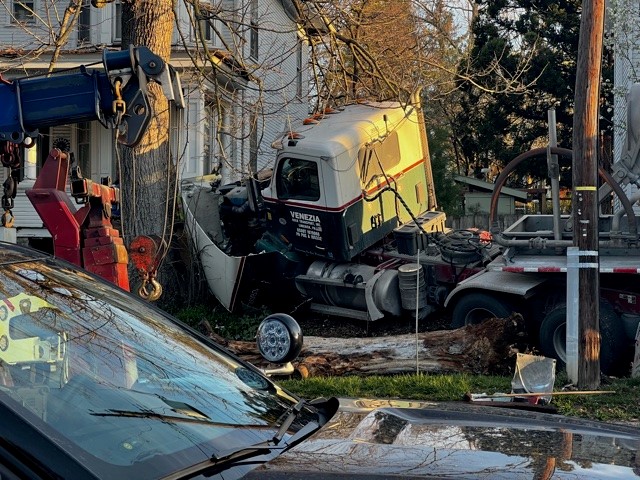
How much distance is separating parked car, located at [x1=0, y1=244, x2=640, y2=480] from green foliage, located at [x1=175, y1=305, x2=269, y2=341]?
10.2 m

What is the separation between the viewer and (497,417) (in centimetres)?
304

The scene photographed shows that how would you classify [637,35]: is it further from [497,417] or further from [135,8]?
[497,417]

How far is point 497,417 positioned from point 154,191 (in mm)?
9151

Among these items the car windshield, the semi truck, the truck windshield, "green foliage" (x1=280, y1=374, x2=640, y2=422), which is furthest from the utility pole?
the car windshield

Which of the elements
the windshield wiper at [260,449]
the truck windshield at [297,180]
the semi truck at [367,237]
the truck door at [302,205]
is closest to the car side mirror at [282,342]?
the windshield wiper at [260,449]

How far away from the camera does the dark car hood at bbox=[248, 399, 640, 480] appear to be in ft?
7.23

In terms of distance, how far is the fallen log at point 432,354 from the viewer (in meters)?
9.77

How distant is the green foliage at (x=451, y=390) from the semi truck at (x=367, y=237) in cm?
230

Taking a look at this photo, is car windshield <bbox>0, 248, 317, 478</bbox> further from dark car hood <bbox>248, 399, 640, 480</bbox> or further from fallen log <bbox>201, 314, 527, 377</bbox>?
fallen log <bbox>201, 314, 527, 377</bbox>

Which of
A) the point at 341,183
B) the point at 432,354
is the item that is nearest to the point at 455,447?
the point at 432,354

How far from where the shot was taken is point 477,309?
38.2ft

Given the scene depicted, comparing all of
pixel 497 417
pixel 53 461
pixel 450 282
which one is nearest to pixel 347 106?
pixel 450 282

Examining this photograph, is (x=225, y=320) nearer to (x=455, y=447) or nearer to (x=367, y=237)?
(x=367, y=237)

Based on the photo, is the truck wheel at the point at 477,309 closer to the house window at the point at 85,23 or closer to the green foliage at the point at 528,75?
the house window at the point at 85,23
